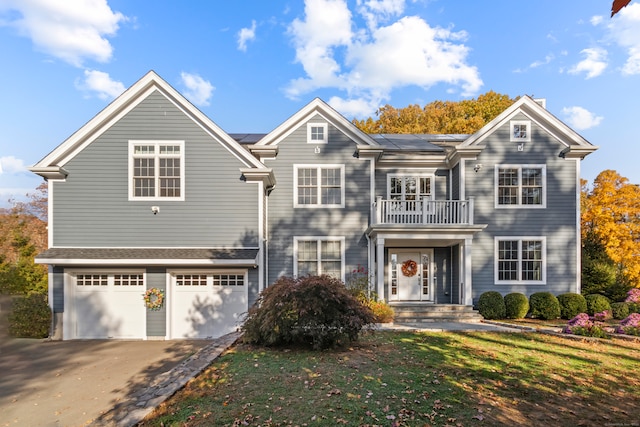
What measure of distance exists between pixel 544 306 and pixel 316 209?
9.27 m

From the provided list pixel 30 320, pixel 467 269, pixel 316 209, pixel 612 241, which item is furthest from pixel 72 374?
pixel 612 241

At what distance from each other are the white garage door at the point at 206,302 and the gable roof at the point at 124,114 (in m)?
3.95

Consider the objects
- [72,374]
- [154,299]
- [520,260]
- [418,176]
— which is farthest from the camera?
[418,176]

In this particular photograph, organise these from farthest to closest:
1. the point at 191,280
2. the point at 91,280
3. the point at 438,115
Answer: the point at 438,115, the point at 191,280, the point at 91,280

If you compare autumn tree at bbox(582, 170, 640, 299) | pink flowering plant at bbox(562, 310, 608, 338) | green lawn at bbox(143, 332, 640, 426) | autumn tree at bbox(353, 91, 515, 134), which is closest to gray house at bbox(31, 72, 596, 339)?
autumn tree at bbox(582, 170, 640, 299)

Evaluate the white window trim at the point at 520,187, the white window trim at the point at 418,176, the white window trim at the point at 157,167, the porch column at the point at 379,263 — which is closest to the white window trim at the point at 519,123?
the white window trim at the point at 520,187

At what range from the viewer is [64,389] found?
23.4ft

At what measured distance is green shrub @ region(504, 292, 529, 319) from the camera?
1373cm

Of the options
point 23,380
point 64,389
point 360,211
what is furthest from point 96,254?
point 360,211

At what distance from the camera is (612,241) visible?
16.8 metres

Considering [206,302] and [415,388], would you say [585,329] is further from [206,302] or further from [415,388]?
[206,302]

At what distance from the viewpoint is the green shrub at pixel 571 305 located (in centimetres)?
1383

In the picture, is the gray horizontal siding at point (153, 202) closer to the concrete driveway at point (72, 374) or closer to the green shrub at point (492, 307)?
the concrete driveway at point (72, 374)

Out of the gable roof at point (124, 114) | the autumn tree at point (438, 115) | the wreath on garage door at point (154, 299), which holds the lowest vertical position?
the wreath on garage door at point (154, 299)
